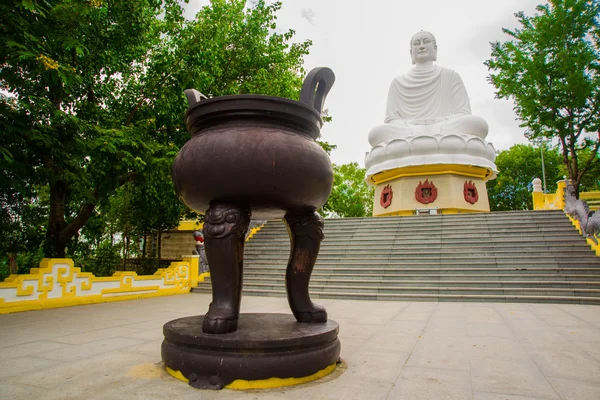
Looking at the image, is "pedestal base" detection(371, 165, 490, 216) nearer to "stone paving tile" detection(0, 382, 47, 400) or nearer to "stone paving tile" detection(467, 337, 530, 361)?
"stone paving tile" detection(467, 337, 530, 361)

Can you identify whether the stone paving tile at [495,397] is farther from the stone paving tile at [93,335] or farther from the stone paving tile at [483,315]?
the stone paving tile at [93,335]

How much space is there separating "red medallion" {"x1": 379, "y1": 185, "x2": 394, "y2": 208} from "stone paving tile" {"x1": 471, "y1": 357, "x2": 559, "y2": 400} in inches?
521

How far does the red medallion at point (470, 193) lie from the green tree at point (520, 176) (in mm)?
14870

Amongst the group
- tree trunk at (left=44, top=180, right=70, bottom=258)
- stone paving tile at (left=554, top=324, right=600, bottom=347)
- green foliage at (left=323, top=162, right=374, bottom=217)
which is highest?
green foliage at (left=323, top=162, right=374, bottom=217)

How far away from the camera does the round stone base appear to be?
7.79 feet

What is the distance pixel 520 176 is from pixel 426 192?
17.8m

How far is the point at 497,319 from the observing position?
5102 millimetres

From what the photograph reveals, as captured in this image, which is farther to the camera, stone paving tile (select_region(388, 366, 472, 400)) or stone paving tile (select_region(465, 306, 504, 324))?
stone paving tile (select_region(465, 306, 504, 324))

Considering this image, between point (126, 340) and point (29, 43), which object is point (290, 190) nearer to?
point (126, 340)

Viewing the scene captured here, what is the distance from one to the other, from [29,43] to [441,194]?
43.3 feet

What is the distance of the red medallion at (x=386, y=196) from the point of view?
52.9 ft

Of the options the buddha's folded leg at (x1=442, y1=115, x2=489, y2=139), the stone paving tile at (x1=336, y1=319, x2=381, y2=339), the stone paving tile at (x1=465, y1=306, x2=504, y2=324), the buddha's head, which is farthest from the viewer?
the buddha's head

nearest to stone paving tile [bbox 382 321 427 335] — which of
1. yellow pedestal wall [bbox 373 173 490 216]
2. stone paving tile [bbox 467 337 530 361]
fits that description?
stone paving tile [bbox 467 337 530 361]

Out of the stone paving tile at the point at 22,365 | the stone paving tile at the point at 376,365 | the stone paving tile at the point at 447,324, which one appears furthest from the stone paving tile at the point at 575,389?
the stone paving tile at the point at 22,365
